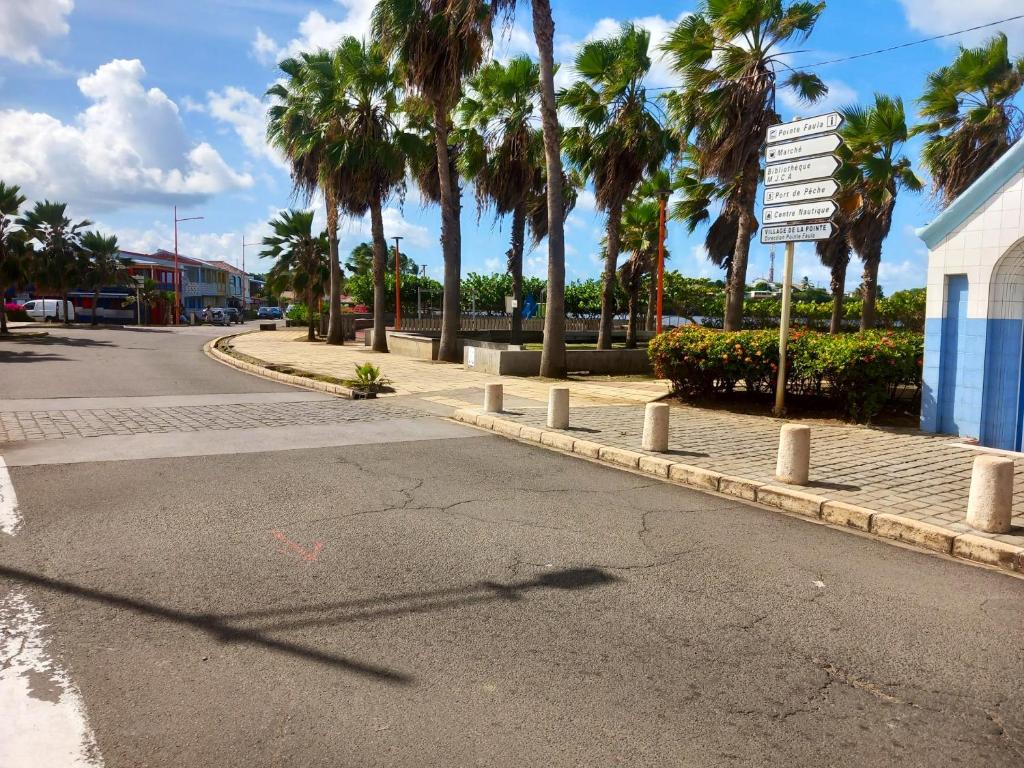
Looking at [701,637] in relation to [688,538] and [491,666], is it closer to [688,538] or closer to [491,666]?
[491,666]

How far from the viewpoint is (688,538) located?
5789mm

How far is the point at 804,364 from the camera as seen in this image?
1145 cm

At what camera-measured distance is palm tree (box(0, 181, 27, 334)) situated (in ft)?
107

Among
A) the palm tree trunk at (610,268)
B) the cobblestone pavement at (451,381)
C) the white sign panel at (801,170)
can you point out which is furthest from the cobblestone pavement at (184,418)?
the palm tree trunk at (610,268)

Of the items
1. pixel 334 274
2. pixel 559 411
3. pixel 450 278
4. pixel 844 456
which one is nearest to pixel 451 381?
pixel 450 278

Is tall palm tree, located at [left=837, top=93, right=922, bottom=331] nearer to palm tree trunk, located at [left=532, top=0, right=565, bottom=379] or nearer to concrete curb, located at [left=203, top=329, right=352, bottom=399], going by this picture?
palm tree trunk, located at [left=532, top=0, right=565, bottom=379]

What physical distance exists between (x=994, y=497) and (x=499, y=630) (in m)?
4.09

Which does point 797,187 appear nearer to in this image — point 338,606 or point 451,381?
point 451,381

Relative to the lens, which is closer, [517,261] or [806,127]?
[806,127]

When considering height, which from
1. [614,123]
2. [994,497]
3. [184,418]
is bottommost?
[184,418]

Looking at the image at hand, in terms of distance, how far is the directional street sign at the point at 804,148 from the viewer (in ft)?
34.6

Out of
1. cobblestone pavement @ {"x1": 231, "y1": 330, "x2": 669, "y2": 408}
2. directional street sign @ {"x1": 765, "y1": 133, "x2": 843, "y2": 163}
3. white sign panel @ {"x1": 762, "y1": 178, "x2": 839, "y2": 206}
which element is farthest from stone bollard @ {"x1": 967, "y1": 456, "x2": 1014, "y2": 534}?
cobblestone pavement @ {"x1": 231, "y1": 330, "x2": 669, "y2": 408}

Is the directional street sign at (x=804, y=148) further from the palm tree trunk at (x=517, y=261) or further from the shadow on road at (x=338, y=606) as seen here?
the palm tree trunk at (x=517, y=261)

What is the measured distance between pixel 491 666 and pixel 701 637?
117cm
